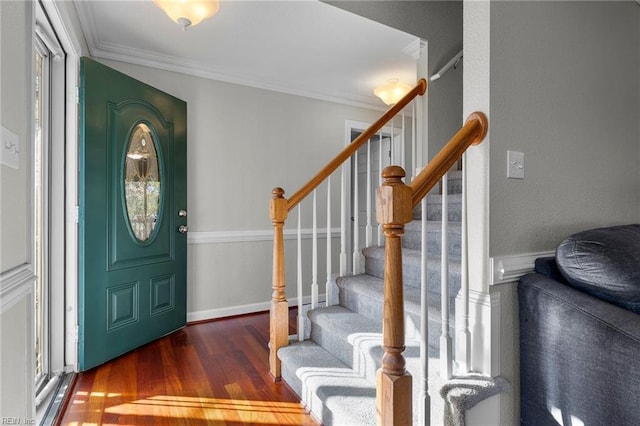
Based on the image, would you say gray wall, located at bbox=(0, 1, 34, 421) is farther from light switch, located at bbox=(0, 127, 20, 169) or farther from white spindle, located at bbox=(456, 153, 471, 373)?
white spindle, located at bbox=(456, 153, 471, 373)

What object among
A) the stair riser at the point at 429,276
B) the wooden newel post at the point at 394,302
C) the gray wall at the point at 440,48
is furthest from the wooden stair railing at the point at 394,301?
the gray wall at the point at 440,48

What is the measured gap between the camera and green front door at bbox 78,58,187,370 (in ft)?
7.40

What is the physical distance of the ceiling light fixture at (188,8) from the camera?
1906 mm

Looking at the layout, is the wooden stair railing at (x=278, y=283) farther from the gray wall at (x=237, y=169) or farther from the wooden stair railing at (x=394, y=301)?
the gray wall at (x=237, y=169)

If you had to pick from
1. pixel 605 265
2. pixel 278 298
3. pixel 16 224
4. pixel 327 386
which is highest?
pixel 16 224

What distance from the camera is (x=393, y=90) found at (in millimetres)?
3385

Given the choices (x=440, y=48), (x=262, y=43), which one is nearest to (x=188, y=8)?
(x=262, y=43)

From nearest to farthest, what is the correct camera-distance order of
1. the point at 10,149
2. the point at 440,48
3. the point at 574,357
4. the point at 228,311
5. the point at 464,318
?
the point at 10,149
the point at 574,357
the point at 464,318
the point at 440,48
the point at 228,311

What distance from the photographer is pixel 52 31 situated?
1.94 m

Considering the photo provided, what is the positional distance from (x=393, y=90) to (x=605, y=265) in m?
2.61

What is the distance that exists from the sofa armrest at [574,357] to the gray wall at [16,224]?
1.75 metres

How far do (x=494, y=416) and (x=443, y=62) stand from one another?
2464 mm

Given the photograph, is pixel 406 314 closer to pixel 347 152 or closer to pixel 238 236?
pixel 347 152

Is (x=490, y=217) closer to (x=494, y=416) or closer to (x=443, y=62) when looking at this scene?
(x=494, y=416)
